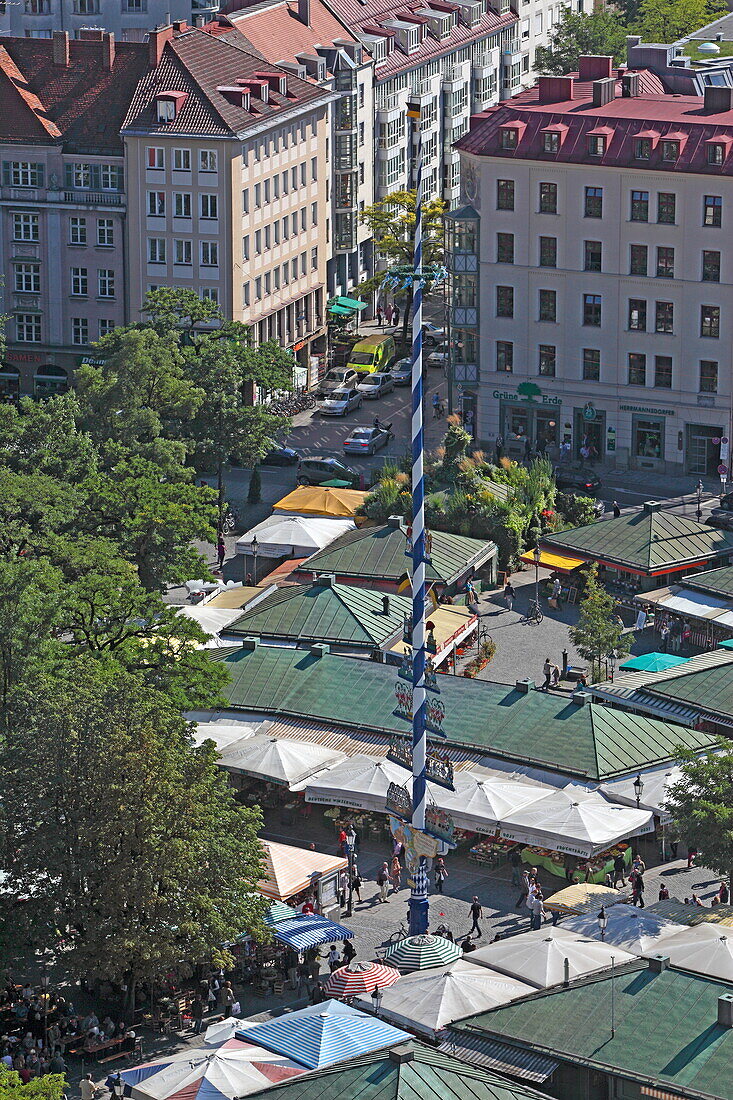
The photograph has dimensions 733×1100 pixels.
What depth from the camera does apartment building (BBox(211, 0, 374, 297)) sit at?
144 meters

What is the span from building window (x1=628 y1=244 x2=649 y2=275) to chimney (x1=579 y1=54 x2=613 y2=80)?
13934 mm

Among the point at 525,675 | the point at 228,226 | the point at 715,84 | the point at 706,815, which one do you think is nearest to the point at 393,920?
the point at 706,815

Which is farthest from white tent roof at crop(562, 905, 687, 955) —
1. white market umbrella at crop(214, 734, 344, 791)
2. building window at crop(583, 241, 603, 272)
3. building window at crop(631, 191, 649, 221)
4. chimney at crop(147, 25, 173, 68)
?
chimney at crop(147, 25, 173, 68)

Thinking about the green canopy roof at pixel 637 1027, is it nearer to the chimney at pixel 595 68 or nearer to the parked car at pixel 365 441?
the parked car at pixel 365 441

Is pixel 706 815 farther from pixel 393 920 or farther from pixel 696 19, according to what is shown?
pixel 696 19

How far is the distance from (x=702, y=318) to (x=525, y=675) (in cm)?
3178

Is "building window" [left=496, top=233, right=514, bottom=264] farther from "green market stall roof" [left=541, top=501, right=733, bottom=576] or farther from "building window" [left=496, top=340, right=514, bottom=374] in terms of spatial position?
"green market stall roof" [left=541, top=501, right=733, bottom=576]

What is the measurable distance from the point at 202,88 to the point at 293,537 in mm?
35903

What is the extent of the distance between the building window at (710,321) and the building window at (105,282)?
33.7 metres

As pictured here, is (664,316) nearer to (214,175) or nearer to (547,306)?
(547,306)

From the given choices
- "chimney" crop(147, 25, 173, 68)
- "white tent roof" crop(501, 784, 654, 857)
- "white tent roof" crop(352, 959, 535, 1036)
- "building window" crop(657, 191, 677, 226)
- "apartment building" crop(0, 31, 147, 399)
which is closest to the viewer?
"white tent roof" crop(352, 959, 535, 1036)

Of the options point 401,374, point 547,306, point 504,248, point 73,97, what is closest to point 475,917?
point 547,306

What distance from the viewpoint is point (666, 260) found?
388 ft

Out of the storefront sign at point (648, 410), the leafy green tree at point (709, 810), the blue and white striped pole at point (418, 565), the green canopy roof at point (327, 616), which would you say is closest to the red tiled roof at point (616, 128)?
the storefront sign at point (648, 410)
